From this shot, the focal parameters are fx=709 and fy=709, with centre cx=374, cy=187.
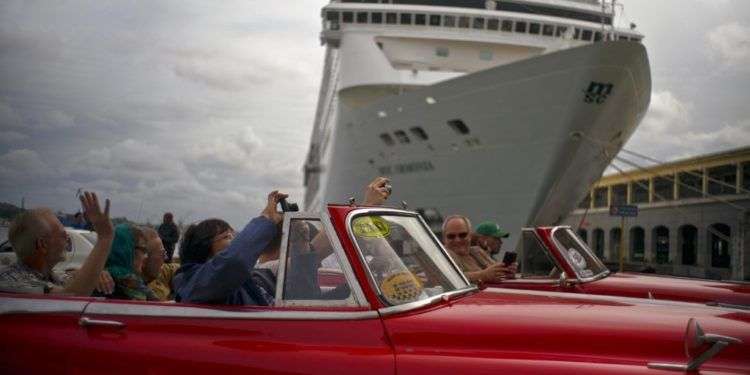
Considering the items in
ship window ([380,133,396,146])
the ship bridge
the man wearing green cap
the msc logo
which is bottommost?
the man wearing green cap

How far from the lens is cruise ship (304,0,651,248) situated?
1641cm

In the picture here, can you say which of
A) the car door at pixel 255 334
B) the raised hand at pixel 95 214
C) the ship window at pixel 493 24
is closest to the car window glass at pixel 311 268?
the car door at pixel 255 334

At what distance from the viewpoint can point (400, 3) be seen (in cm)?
2339

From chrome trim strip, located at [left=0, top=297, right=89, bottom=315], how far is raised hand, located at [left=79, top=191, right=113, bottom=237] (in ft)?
1.48

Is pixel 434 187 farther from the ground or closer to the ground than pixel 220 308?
farther from the ground

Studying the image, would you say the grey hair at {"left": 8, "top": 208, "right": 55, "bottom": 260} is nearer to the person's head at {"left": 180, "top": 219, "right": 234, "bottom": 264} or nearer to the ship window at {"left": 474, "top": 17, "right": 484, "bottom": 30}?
the person's head at {"left": 180, "top": 219, "right": 234, "bottom": 264}

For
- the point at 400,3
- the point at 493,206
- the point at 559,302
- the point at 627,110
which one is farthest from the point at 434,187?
the point at 559,302

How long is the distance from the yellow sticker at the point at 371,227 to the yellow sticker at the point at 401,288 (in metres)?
0.19

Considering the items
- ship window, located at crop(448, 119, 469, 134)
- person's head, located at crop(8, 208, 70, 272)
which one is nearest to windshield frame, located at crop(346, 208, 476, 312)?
person's head, located at crop(8, 208, 70, 272)

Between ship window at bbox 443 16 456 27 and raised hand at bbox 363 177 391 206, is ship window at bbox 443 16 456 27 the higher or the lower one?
the higher one

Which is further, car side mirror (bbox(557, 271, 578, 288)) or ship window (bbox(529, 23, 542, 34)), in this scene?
ship window (bbox(529, 23, 542, 34))

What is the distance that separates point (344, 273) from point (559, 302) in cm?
97

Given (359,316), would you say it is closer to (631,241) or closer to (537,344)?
(537,344)

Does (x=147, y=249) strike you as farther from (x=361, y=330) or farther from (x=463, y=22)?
(x=463, y=22)
